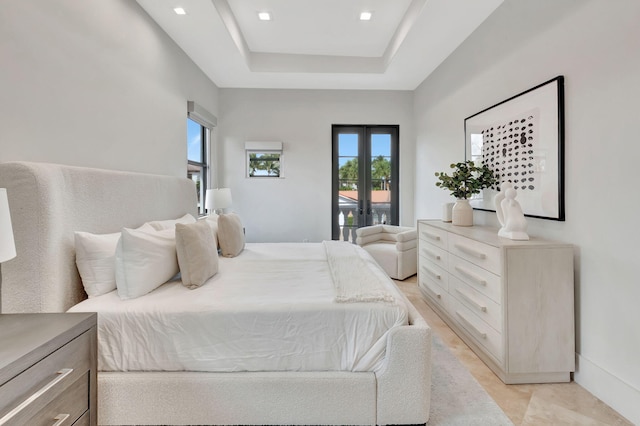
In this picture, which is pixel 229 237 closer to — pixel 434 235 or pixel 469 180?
pixel 434 235

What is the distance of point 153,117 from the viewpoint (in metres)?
2.78

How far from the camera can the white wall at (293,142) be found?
4.67 meters

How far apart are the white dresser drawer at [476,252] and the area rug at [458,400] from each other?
27.7 inches

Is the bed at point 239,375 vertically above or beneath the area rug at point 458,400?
above

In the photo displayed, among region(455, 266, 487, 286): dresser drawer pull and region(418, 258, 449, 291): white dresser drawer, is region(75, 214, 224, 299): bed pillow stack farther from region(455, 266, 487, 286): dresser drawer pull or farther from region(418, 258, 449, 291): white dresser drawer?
region(418, 258, 449, 291): white dresser drawer

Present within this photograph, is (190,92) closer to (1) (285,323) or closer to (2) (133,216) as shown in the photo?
(2) (133,216)

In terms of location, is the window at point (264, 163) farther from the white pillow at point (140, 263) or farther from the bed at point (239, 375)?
the bed at point (239, 375)

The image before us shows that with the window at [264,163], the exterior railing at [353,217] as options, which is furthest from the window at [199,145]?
the exterior railing at [353,217]

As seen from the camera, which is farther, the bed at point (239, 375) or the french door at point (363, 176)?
the french door at point (363, 176)

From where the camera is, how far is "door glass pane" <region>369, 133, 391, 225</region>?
16.0ft

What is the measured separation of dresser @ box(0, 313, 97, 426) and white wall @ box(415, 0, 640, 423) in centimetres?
259

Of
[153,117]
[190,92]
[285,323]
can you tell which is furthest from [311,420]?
[190,92]

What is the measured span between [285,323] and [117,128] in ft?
6.46

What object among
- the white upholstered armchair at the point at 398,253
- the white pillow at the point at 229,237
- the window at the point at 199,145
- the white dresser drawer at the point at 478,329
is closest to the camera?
the white dresser drawer at the point at 478,329
